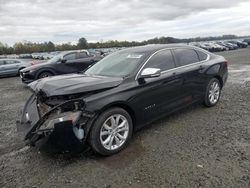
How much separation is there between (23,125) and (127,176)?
6.27 ft

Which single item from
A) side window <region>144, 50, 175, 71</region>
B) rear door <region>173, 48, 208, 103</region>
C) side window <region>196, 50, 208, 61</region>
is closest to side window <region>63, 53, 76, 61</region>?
side window <region>196, 50, 208, 61</region>

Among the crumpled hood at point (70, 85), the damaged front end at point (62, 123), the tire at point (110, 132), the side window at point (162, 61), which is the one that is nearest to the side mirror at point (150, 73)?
the side window at point (162, 61)

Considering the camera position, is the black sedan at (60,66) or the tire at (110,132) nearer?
the tire at (110,132)

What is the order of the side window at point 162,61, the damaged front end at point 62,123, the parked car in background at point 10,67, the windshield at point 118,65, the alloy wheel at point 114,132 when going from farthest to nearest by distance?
the parked car in background at point 10,67 < the side window at point 162,61 < the windshield at point 118,65 < the alloy wheel at point 114,132 < the damaged front end at point 62,123

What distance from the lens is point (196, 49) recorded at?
19.4ft

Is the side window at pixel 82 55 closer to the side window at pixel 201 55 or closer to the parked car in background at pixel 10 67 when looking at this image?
the parked car in background at pixel 10 67

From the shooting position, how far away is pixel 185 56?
17.9 ft

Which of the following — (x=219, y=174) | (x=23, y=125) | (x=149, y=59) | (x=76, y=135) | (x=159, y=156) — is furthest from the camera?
(x=149, y=59)

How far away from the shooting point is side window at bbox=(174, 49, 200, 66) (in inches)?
205

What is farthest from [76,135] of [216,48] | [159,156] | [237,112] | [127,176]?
[216,48]

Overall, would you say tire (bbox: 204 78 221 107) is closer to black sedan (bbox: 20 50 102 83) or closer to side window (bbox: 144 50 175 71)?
side window (bbox: 144 50 175 71)

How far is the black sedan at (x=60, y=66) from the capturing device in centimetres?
1115

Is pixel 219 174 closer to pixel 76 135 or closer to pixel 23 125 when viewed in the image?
pixel 76 135

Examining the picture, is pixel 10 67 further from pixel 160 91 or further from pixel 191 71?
pixel 160 91
